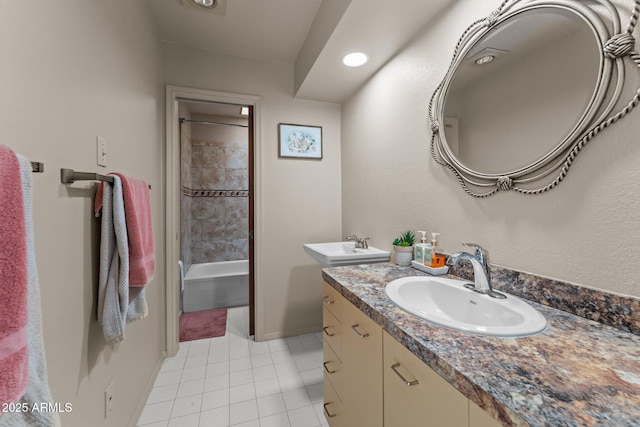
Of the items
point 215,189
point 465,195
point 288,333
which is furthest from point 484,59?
point 215,189

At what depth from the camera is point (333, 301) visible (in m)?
1.22

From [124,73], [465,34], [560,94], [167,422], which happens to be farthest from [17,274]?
[465,34]

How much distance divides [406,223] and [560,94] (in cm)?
89

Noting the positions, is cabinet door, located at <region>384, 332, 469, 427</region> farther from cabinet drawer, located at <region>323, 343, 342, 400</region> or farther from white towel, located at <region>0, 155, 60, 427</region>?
white towel, located at <region>0, 155, 60, 427</region>

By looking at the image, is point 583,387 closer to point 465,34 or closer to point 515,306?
point 515,306

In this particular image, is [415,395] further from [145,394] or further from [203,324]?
[203,324]

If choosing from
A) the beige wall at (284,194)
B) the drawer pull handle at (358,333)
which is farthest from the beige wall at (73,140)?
the drawer pull handle at (358,333)

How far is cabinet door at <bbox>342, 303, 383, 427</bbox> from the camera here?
857 millimetres

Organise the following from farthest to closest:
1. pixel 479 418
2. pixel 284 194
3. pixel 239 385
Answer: pixel 284 194 < pixel 239 385 < pixel 479 418

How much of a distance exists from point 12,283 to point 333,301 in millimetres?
1024

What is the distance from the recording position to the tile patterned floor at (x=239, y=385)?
1.42 metres

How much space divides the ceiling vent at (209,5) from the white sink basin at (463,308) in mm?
1979

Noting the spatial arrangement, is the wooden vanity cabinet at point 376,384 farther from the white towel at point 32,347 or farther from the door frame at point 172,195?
the door frame at point 172,195

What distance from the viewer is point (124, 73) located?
1303mm
